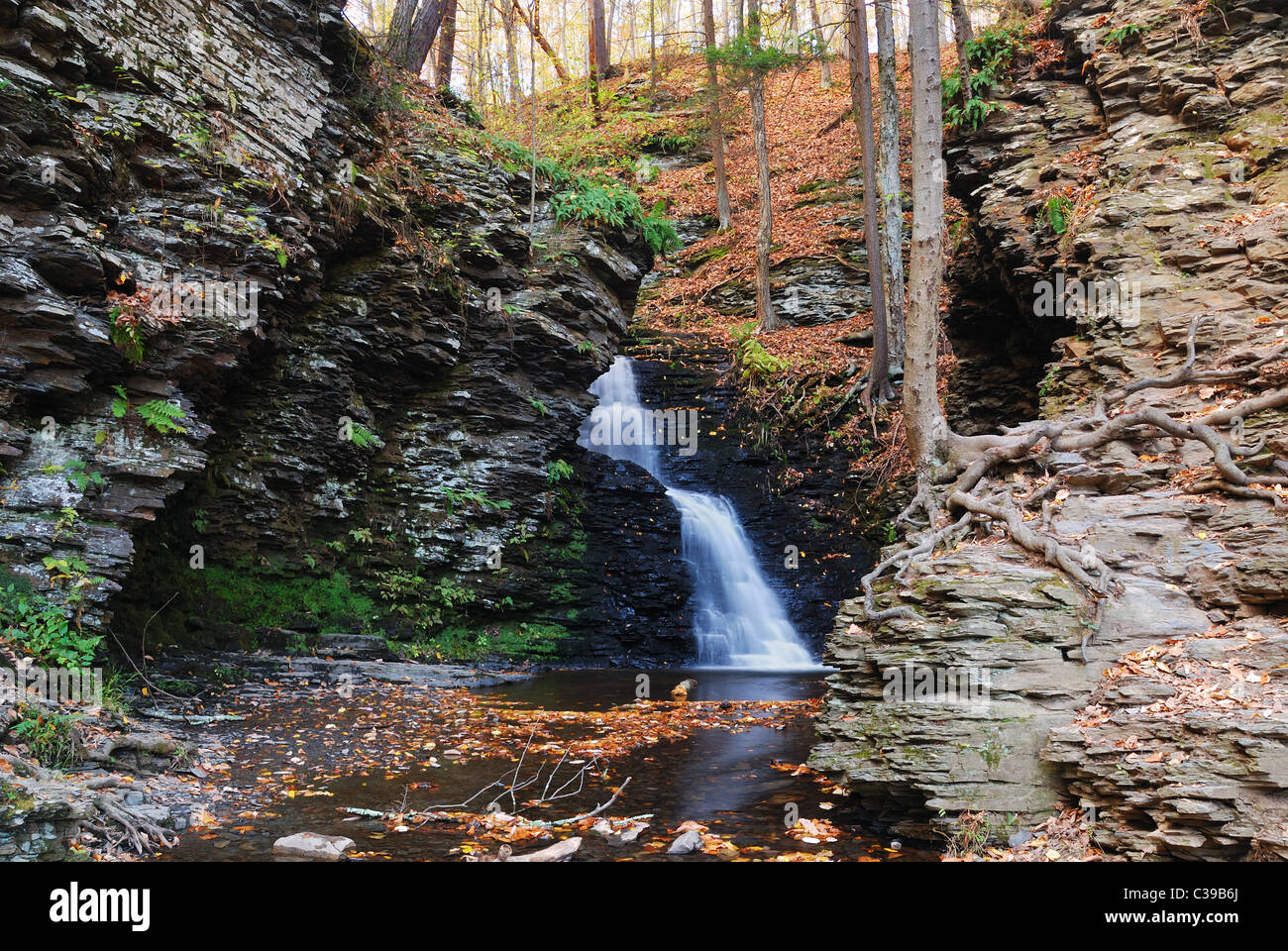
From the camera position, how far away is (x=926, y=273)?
29.9 ft

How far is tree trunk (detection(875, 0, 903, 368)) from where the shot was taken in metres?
15.3

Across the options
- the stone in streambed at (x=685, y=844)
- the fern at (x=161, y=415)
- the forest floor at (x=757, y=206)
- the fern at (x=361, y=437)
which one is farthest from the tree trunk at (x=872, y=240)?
the fern at (x=161, y=415)

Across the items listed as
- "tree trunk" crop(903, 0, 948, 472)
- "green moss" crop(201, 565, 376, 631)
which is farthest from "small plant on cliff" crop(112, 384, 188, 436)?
"tree trunk" crop(903, 0, 948, 472)

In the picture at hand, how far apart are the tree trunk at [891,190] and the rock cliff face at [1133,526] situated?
10.6 feet

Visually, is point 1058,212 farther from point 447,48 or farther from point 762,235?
point 447,48

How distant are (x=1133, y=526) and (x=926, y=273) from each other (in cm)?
408

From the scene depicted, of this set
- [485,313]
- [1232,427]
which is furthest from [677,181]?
[1232,427]

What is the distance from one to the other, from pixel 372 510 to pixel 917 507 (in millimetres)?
8357

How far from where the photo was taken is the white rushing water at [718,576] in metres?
13.1

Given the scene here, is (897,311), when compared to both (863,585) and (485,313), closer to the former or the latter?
(485,313)

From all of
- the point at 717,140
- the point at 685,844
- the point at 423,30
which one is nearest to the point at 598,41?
the point at 717,140

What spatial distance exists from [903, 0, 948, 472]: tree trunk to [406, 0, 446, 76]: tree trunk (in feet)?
31.3

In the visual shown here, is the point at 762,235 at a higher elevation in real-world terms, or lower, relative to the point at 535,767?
higher

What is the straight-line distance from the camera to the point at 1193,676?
4.85 m
